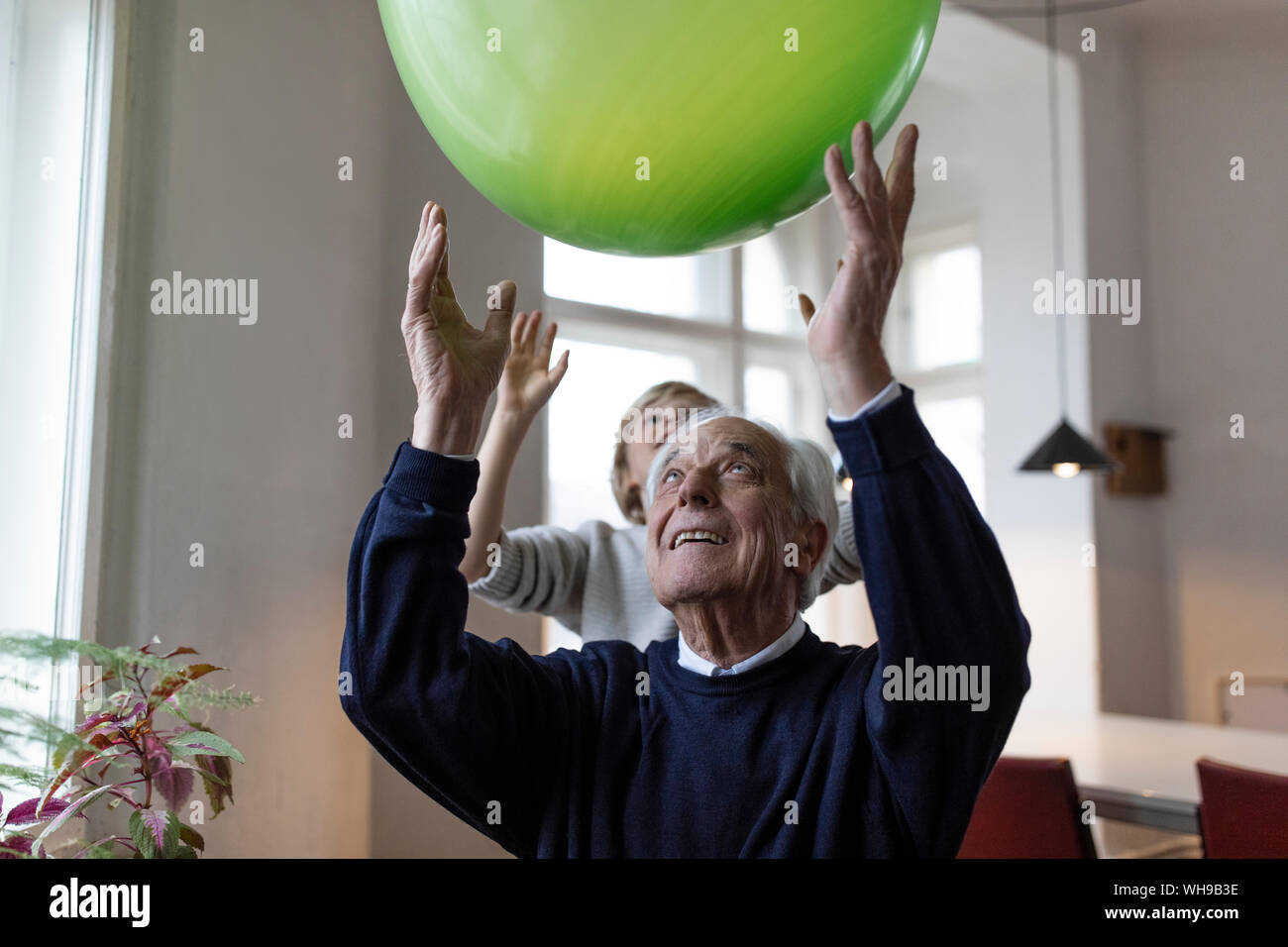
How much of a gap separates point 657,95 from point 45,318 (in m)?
1.95

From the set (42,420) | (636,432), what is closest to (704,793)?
(636,432)

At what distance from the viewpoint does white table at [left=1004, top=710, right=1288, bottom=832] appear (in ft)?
8.24

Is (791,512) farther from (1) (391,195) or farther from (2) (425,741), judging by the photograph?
(1) (391,195)

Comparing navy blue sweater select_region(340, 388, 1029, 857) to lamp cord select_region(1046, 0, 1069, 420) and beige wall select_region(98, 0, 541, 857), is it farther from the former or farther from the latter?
lamp cord select_region(1046, 0, 1069, 420)

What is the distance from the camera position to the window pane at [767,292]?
5902mm

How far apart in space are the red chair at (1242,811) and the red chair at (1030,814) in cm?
24

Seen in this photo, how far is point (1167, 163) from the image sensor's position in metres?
5.25

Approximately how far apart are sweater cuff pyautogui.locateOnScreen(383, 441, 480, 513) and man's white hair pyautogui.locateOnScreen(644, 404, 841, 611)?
0.27m

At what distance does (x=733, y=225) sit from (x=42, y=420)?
191 centimetres

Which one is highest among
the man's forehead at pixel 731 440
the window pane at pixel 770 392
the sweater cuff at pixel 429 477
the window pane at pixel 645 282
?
Result: the window pane at pixel 645 282

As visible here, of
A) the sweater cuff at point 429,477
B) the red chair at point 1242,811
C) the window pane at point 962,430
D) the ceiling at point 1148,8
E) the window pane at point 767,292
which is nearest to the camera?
the sweater cuff at point 429,477

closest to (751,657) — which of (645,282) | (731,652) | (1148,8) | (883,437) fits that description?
(731,652)

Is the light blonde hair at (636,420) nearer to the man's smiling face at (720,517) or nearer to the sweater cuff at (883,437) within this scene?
the man's smiling face at (720,517)

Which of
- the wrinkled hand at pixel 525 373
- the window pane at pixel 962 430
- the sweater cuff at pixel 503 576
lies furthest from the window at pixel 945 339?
the wrinkled hand at pixel 525 373
